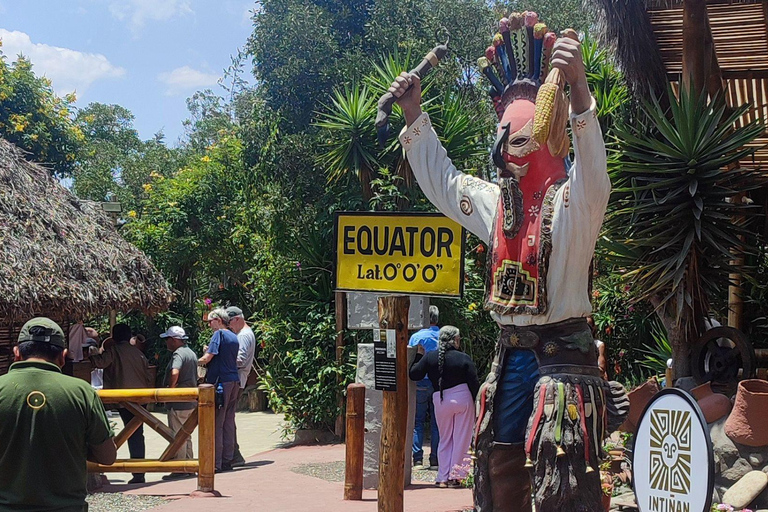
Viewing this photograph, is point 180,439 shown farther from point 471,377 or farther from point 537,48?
point 537,48

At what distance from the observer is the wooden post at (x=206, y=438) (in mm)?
8984

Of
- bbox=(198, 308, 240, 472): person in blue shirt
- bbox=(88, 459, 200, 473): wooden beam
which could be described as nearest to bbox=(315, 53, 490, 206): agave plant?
bbox=(198, 308, 240, 472): person in blue shirt

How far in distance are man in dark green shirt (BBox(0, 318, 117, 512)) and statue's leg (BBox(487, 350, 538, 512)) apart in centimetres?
198

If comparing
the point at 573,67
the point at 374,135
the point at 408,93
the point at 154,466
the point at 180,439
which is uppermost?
the point at 374,135

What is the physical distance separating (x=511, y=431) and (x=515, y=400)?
158 mm

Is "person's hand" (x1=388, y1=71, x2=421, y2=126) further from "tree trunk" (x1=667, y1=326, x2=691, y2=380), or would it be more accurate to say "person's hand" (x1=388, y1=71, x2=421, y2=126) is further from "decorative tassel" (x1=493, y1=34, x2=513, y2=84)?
"tree trunk" (x1=667, y1=326, x2=691, y2=380)

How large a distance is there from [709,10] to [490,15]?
1035 cm

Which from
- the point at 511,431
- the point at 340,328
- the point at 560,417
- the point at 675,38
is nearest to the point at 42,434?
the point at 511,431

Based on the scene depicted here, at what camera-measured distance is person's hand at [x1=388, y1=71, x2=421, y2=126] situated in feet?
17.1

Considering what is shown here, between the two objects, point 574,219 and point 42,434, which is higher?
point 574,219

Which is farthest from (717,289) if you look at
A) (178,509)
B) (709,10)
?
(178,509)

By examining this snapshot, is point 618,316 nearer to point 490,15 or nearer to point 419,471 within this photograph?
point 419,471

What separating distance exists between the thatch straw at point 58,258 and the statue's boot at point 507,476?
6683 millimetres

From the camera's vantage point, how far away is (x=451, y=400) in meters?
9.67
